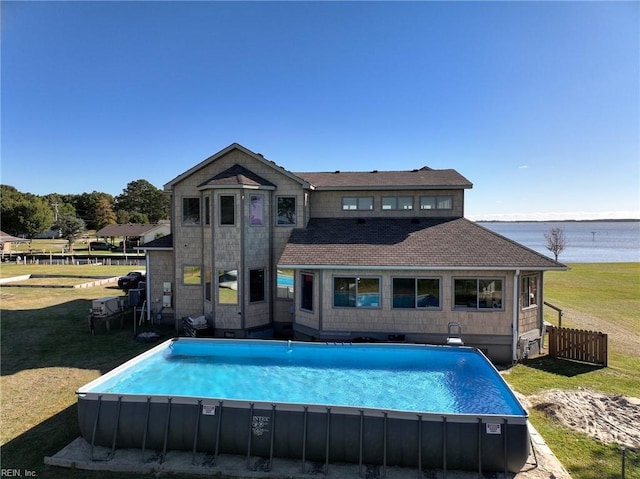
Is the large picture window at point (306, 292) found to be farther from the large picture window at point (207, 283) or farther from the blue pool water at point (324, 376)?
the large picture window at point (207, 283)

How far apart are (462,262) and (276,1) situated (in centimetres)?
1355

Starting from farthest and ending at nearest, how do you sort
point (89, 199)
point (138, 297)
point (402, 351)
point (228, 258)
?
point (89, 199), point (138, 297), point (228, 258), point (402, 351)

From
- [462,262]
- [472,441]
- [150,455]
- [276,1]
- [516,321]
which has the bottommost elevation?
[150,455]

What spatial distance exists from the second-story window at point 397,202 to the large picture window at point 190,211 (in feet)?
26.7

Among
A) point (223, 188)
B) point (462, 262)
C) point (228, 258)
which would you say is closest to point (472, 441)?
point (462, 262)

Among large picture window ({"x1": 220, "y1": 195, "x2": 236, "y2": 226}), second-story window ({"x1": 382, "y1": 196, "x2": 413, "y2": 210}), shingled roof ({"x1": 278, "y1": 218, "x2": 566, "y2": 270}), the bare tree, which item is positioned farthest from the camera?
the bare tree

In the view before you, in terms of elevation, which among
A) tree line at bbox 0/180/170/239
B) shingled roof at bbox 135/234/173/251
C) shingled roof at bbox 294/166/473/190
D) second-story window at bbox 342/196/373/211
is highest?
tree line at bbox 0/180/170/239

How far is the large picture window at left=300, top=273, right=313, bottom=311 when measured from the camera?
13.1m

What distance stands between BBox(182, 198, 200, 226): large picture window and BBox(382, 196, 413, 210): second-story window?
8.14 metres

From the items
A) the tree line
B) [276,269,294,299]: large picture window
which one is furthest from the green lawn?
the tree line

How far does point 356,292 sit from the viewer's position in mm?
12508

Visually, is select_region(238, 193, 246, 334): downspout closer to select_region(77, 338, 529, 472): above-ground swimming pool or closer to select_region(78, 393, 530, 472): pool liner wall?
select_region(77, 338, 529, 472): above-ground swimming pool

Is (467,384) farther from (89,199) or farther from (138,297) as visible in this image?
(89,199)

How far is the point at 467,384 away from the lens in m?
9.35
